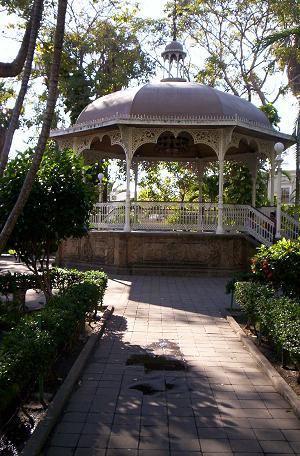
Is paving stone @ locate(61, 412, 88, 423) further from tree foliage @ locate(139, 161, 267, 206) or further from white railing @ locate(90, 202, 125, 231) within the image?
tree foliage @ locate(139, 161, 267, 206)

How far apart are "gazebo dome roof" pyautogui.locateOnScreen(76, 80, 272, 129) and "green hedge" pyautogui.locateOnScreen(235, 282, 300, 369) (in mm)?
8465

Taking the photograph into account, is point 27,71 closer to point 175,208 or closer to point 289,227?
point 175,208

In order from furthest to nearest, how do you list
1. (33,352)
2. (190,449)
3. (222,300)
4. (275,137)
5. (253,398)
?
(275,137), (222,300), (253,398), (33,352), (190,449)

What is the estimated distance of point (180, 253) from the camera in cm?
1603

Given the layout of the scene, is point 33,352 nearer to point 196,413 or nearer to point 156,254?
point 196,413

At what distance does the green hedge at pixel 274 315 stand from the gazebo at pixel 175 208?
739 centimetres

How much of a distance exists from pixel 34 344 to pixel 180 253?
1167 centimetres

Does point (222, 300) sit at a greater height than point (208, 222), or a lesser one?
lesser

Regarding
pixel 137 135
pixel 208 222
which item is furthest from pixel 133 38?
pixel 208 222

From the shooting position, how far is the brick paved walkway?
409 cm

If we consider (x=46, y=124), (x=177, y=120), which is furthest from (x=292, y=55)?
(x=46, y=124)

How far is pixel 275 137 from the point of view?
17.3 meters

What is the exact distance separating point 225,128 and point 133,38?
12.8m

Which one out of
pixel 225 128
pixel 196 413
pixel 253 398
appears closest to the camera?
pixel 196 413
